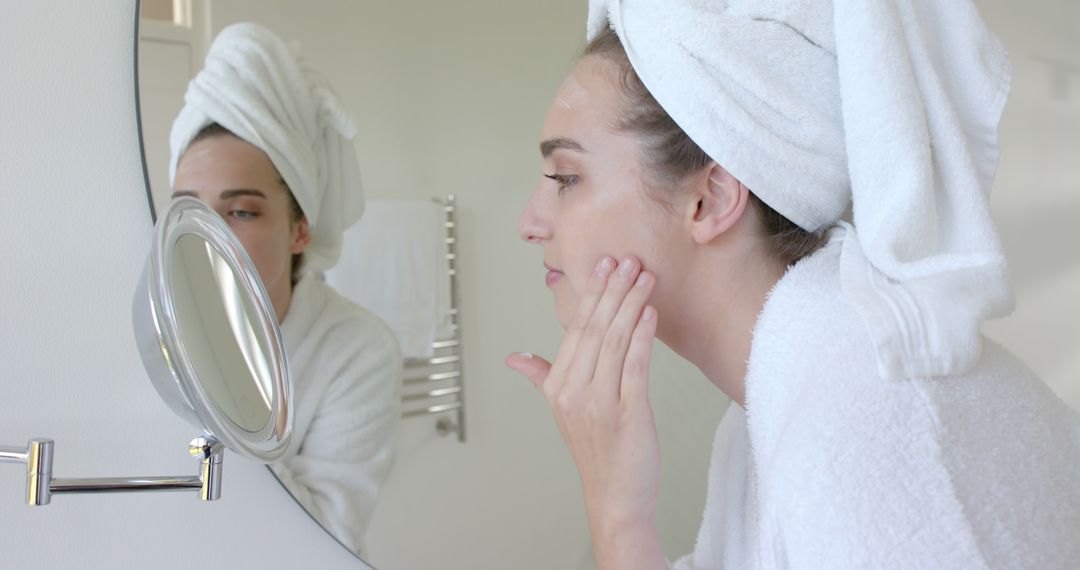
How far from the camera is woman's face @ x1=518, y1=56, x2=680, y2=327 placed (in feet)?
2.79

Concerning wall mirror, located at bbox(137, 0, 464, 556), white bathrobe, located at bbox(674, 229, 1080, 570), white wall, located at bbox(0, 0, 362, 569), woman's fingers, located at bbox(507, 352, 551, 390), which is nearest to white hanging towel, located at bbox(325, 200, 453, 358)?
wall mirror, located at bbox(137, 0, 464, 556)

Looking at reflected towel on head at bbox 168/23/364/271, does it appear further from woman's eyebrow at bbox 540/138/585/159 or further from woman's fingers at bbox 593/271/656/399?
woman's fingers at bbox 593/271/656/399

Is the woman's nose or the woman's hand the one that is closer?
the woman's hand

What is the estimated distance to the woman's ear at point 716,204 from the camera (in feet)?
2.71

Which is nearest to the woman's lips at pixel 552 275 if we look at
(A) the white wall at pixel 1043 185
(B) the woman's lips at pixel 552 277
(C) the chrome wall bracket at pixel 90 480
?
(B) the woman's lips at pixel 552 277

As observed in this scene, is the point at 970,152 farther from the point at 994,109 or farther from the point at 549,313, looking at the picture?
the point at 549,313

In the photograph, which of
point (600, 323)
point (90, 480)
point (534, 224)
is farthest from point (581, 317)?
point (90, 480)

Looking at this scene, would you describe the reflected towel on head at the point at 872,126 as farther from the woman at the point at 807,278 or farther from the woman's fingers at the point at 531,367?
the woman's fingers at the point at 531,367

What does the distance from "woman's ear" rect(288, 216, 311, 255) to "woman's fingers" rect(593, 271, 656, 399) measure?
13.5 inches

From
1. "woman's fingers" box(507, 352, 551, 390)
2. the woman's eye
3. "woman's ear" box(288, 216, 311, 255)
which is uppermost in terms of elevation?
the woman's eye

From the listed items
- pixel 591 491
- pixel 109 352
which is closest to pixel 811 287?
pixel 591 491

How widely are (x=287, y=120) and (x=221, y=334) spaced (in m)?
0.25

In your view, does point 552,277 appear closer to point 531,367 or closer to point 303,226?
point 531,367

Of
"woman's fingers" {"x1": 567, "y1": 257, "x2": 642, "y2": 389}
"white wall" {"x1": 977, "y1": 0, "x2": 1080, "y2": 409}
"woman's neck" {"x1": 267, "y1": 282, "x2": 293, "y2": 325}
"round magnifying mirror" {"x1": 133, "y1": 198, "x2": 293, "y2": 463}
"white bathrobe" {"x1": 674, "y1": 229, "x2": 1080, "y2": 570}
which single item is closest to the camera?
"white bathrobe" {"x1": 674, "y1": 229, "x2": 1080, "y2": 570}
